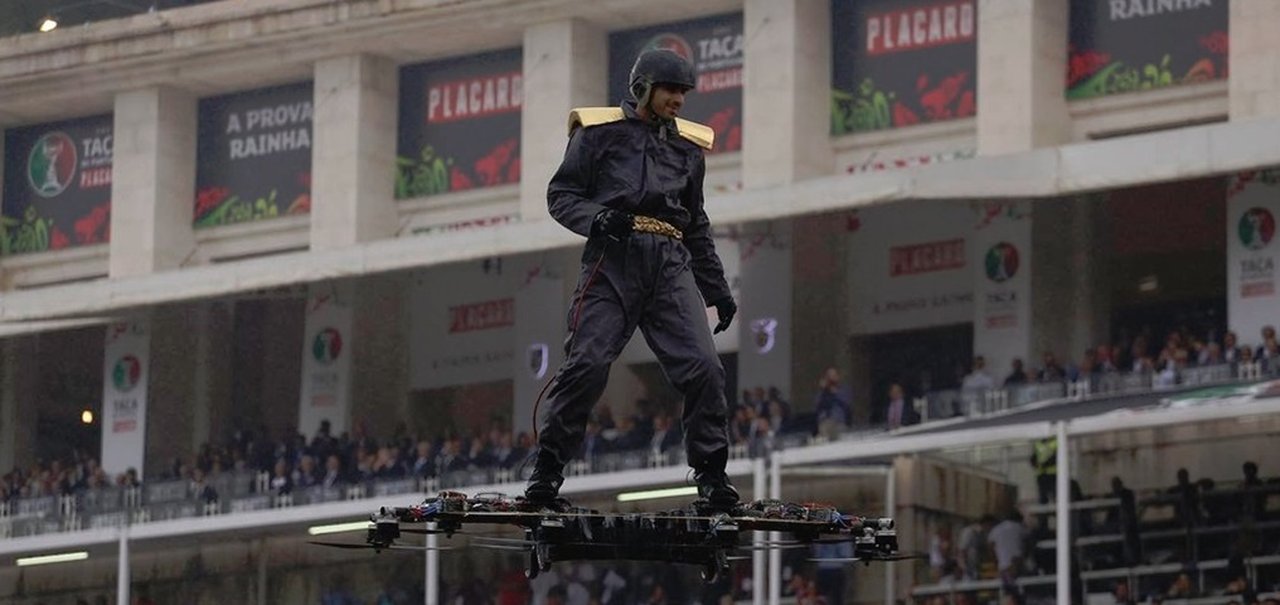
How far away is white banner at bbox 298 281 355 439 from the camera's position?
56.2m

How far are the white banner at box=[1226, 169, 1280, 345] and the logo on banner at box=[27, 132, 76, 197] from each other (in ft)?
74.2

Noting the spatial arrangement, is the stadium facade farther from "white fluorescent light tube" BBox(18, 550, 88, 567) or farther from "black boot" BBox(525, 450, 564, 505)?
"black boot" BBox(525, 450, 564, 505)

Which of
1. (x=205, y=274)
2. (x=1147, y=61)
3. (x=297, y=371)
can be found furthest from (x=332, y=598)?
(x=1147, y=61)

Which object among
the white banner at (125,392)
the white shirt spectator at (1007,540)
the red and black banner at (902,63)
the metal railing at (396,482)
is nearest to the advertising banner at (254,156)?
the white banner at (125,392)

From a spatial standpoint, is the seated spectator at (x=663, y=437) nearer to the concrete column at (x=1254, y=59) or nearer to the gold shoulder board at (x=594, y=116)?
the concrete column at (x=1254, y=59)

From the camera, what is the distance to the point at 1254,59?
4625 cm

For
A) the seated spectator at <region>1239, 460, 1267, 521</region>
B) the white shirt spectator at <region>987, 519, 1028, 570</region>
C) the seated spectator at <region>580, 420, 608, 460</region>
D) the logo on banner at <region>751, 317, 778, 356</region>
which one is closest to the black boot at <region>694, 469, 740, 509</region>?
the seated spectator at <region>1239, 460, 1267, 521</region>

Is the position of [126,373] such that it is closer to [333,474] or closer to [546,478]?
[333,474]

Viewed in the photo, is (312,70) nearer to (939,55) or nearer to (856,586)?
(939,55)

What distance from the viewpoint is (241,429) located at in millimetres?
57844

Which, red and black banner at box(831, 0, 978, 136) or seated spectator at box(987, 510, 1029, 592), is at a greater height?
red and black banner at box(831, 0, 978, 136)

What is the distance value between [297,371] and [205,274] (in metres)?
5.97

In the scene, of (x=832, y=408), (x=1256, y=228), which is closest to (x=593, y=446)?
(x=832, y=408)

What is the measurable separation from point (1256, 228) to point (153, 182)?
20599mm
